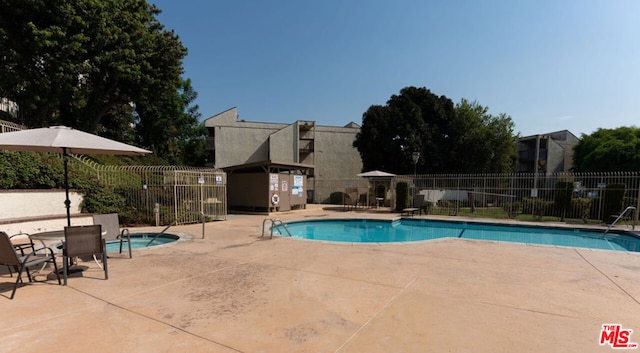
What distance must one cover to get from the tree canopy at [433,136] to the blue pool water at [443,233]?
11514 mm

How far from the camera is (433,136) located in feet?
82.9

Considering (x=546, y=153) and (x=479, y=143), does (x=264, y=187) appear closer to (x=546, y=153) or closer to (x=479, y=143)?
(x=479, y=143)

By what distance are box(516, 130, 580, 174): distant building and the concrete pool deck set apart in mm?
34304

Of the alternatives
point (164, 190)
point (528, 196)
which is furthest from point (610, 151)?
point (164, 190)

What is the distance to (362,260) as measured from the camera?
6125 millimetres

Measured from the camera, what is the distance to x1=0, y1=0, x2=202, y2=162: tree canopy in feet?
45.3

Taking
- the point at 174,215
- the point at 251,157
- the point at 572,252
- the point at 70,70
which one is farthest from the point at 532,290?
the point at 251,157

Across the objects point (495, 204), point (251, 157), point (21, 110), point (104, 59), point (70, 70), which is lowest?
point (495, 204)

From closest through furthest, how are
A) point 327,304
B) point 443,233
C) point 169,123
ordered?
point 327,304, point 443,233, point 169,123

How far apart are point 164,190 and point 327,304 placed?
1003 cm

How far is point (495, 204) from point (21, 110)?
27.2 m

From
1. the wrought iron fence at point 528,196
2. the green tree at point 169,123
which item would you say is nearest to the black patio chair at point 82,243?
the wrought iron fence at point 528,196

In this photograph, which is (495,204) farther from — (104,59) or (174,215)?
(104,59)

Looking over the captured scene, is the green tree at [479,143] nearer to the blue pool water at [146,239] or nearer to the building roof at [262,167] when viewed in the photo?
the building roof at [262,167]
